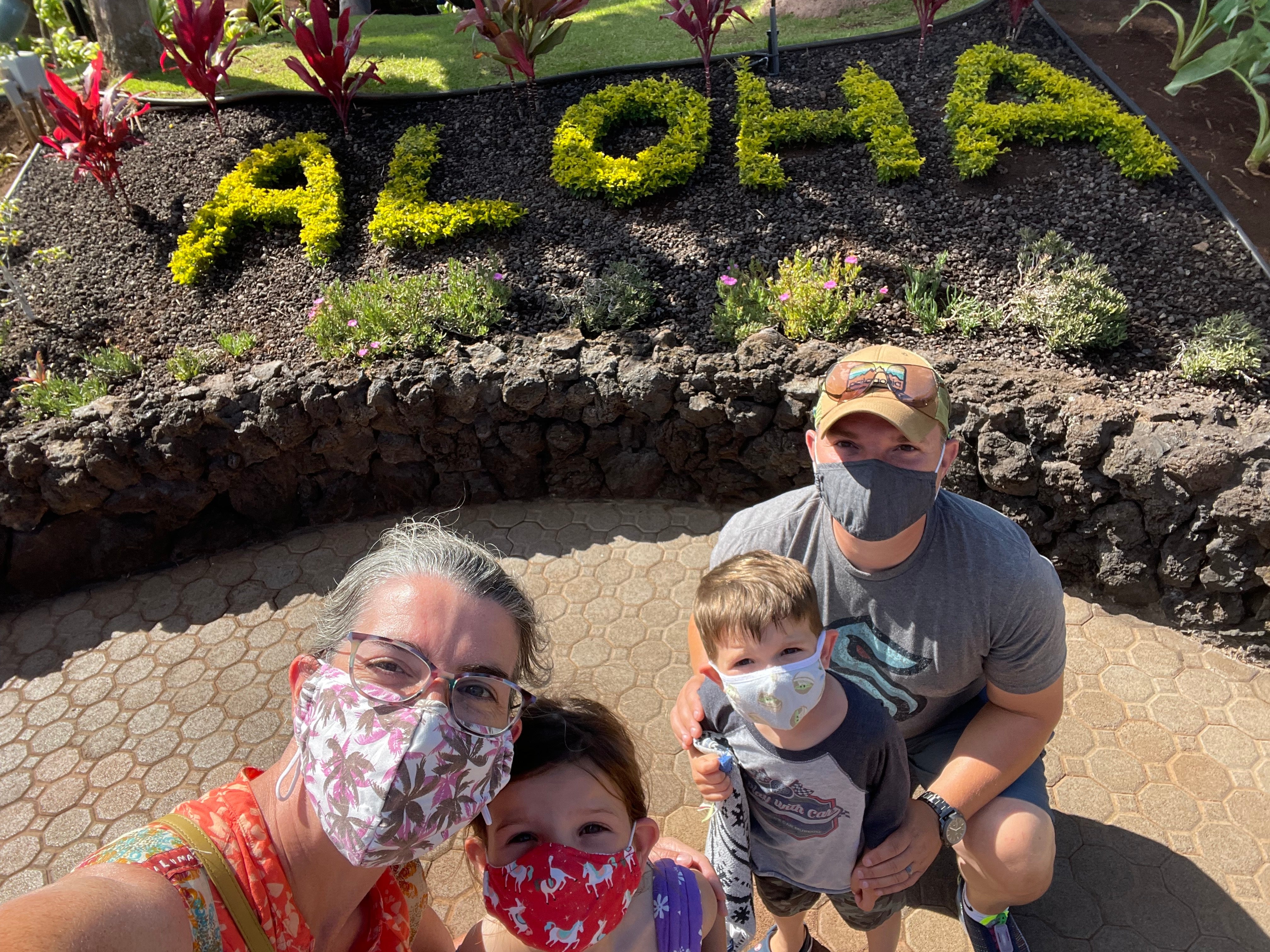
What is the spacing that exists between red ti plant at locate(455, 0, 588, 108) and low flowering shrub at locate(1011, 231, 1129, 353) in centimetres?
432

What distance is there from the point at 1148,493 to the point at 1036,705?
201cm

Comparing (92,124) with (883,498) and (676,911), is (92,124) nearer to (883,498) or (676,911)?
(883,498)

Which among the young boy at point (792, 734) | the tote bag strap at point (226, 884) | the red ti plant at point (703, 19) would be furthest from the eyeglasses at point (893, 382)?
the red ti plant at point (703, 19)

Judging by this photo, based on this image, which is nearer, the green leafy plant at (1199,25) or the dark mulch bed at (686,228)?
the dark mulch bed at (686,228)

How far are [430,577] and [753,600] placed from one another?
0.75 meters

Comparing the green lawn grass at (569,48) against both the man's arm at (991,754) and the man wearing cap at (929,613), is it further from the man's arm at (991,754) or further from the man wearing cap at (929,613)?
the man's arm at (991,754)

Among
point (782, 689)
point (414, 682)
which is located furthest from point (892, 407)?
Answer: point (414, 682)

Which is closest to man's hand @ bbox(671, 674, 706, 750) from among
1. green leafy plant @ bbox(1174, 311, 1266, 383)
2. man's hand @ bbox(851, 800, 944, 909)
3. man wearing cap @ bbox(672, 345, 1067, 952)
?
man wearing cap @ bbox(672, 345, 1067, 952)

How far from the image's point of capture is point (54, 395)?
5145mm

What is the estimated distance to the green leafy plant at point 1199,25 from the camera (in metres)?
5.96

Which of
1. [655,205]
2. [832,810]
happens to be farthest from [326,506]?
[832,810]

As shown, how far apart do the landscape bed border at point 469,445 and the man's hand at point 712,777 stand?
2.69m

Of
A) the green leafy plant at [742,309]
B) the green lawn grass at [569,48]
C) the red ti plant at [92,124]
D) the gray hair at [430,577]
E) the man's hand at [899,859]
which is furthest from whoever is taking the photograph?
the green lawn grass at [569,48]

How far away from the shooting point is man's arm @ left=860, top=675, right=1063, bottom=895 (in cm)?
227
